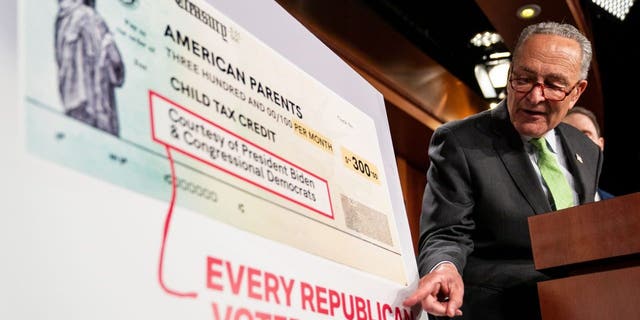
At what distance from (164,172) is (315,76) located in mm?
421

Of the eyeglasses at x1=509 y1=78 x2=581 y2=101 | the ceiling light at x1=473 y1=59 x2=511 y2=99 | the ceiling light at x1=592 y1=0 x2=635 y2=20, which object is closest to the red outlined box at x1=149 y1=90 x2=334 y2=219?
the eyeglasses at x1=509 y1=78 x2=581 y2=101

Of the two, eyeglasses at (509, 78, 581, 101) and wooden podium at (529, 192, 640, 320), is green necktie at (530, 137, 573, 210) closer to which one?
eyeglasses at (509, 78, 581, 101)

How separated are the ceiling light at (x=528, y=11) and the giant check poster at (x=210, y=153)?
321 centimetres

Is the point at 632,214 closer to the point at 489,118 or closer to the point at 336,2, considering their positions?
the point at 489,118

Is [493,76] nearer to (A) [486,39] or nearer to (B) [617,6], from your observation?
(A) [486,39]

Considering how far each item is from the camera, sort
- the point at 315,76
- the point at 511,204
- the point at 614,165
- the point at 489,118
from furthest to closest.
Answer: the point at 614,165, the point at 489,118, the point at 511,204, the point at 315,76

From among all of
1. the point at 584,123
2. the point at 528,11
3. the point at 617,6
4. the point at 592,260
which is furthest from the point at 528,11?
the point at 592,260

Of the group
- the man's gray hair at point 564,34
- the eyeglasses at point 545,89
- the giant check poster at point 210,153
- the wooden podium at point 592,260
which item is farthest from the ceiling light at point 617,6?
the giant check poster at point 210,153

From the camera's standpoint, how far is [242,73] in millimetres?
868

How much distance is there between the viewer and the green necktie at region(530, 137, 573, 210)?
144 cm

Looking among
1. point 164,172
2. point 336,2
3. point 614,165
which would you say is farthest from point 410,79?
point 164,172

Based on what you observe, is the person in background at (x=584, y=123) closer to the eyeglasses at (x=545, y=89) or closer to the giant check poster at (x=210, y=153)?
the eyeglasses at (x=545, y=89)

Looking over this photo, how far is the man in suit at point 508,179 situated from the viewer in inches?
51.9

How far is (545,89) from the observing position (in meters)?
1.53
